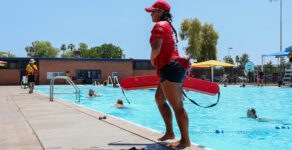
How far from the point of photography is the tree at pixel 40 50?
307ft

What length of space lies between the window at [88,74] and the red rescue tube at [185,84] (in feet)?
107

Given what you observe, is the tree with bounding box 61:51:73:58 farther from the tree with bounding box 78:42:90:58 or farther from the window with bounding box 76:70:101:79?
the window with bounding box 76:70:101:79

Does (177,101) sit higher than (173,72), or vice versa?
(173,72)

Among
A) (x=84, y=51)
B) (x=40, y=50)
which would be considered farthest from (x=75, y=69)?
(x=40, y=50)

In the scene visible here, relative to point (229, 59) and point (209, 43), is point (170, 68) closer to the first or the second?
point (209, 43)

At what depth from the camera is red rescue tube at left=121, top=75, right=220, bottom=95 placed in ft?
12.1

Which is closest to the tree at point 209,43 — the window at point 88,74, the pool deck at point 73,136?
the window at point 88,74

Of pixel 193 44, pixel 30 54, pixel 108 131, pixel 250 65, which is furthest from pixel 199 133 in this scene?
pixel 30 54

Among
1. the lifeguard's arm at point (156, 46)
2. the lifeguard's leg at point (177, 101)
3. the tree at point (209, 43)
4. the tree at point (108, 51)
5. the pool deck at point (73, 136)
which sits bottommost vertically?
the pool deck at point (73, 136)

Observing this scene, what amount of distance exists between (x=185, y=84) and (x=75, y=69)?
3289cm

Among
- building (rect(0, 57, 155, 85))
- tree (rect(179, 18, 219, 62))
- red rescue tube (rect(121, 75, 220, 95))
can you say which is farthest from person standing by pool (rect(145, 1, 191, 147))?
tree (rect(179, 18, 219, 62))

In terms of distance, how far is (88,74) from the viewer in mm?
36219

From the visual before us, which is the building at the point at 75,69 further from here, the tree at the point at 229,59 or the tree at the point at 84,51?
the tree at the point at 84,51

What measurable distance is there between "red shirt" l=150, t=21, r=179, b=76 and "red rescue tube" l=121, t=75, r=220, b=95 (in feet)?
1.98
